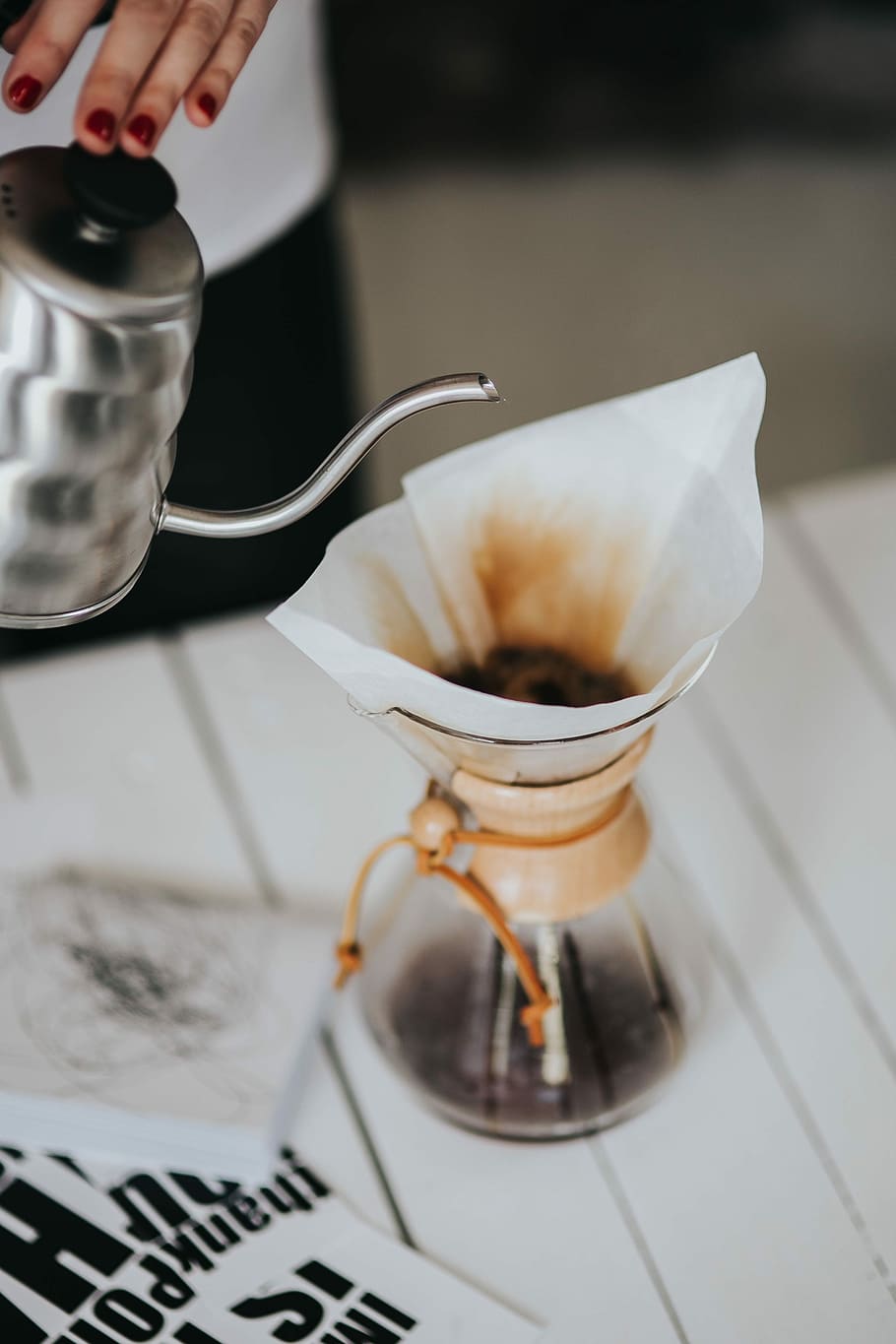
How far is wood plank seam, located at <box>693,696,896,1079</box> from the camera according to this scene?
2.67ft

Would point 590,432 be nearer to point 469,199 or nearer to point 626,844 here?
point 626,844

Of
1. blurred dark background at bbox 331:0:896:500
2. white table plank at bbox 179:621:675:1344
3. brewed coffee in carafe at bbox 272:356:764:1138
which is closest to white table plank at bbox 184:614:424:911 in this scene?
white table plank at bbox 179:621:675:1344

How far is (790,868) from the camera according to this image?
2.93 ft

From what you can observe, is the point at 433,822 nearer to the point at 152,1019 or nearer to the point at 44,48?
the point at 152,1019

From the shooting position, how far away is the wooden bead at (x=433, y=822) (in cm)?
67

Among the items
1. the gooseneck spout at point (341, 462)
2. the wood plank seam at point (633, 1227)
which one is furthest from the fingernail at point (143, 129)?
the wood plank seam at point (633, 1227)

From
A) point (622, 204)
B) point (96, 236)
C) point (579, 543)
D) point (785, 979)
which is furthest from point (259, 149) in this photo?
point (622, 204)

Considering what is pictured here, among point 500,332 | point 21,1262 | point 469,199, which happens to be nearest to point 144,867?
point 21,1262

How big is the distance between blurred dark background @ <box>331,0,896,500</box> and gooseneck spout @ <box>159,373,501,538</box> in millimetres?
1414

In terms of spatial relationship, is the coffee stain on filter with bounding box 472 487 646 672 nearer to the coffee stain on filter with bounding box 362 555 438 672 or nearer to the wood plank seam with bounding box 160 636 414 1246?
the coffee stain on filter with bounding box 362 555 438 672

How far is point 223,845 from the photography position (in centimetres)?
91

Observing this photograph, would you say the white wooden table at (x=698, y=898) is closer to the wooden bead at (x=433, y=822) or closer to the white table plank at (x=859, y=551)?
the white table plank at (x=859, y=551)

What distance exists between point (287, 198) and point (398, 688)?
1.93ft

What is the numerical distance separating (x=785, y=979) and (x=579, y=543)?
29cm
